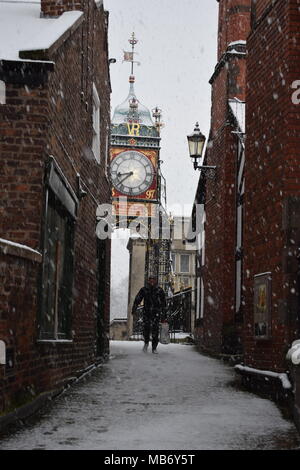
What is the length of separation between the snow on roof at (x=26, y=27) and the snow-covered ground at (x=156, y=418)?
148 inches

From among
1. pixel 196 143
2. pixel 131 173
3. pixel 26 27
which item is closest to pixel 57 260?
pixel 26 27

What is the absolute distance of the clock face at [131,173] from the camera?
52375 mm

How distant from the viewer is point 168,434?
19.1 feet

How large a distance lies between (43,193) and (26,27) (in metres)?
2.30

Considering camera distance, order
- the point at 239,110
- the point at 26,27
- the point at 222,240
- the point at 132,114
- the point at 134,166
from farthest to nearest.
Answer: the point at 132,114 < the point at 134,166 < the point at 222,240 < the point at 239,110 < the point at 26,27

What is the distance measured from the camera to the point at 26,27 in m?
8.59

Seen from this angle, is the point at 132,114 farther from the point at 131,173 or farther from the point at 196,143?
the point at 196,143

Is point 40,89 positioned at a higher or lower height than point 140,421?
higher

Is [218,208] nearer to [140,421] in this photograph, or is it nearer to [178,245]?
[140,421]

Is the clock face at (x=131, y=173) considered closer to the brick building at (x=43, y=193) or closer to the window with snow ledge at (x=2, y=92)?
the brick building at (x=43, y=193)

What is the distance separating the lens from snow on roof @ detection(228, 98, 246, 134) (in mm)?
16167
